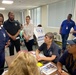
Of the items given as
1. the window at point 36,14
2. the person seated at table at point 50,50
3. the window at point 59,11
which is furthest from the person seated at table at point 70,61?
the window at point 36,14

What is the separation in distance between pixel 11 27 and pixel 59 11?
4189 millimetres

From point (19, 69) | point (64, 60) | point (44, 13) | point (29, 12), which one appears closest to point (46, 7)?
point (44, 13)

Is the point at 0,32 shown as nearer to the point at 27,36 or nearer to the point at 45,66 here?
the point at 45,66

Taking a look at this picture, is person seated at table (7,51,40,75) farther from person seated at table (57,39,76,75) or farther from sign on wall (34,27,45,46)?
sign on wall (34,27,45,46)

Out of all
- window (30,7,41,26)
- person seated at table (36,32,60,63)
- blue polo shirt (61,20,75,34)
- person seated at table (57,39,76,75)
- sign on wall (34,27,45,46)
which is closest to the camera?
person seated at table (57,39,76,75)

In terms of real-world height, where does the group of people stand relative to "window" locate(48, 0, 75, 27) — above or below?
below

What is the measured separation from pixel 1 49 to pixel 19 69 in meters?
1.55

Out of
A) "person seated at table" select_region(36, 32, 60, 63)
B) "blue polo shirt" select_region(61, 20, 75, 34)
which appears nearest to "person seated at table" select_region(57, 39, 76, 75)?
"person seated at table" select_region(36, 32, 60, 63)

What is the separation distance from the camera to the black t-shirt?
323cm

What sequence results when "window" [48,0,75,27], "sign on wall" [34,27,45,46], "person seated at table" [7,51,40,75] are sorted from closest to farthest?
"person seated at table" [7,51,40,75] < "sign on wall" [34,27,45,46] < "window" [48,0,75,27]

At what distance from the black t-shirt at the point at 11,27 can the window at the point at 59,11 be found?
11.4ft

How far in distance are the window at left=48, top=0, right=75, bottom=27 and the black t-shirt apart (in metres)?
3.48

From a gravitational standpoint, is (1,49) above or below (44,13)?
below

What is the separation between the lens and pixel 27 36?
11.3 feet
